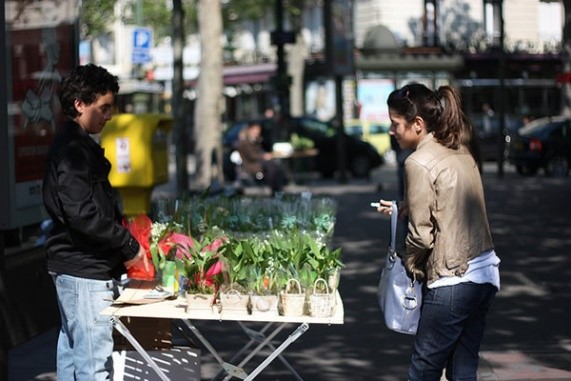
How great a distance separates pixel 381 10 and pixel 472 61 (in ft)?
14.7

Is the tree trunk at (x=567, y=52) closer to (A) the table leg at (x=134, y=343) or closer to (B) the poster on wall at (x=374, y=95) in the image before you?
(B) the poster on wall at (x=374, y=95)

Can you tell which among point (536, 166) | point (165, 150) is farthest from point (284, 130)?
point (165, 150)

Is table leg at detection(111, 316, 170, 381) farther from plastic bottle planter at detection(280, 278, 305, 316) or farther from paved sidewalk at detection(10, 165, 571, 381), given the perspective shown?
paved sidewalk at detection(10, 165, 571, 381)

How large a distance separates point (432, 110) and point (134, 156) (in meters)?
6.78

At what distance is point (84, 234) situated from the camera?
573cm

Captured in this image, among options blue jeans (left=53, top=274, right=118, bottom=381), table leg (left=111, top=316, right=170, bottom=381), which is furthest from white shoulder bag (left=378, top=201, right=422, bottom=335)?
blue jeans (left=53, top=274, right=118, bottom=381)

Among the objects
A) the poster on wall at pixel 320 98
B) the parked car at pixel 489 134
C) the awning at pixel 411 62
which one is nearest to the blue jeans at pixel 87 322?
the parked car at pixel 489 134

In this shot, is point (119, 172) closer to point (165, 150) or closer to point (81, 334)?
point (165, 150)

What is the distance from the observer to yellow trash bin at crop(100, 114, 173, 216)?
39.8 ft

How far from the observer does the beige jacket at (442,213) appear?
5.52 meters

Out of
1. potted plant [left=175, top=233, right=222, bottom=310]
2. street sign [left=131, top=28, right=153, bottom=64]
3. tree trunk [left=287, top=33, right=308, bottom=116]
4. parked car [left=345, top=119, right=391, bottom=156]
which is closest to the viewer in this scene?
potted plant [left=175, top=233, right=222, bottom=310]

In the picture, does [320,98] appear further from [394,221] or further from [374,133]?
[394,221]

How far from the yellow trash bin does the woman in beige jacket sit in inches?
258

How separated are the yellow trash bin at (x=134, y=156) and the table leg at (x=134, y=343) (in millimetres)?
6114
